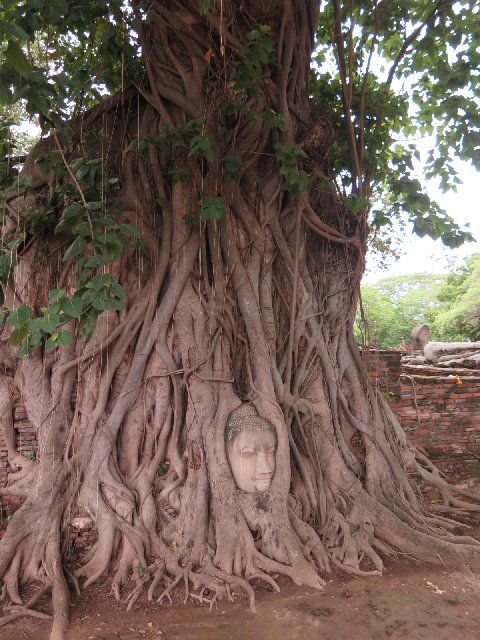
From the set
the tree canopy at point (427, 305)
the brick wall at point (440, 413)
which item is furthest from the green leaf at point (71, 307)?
the tree canopy at point (427, 305)

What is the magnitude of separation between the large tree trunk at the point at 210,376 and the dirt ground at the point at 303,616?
0.48 ft

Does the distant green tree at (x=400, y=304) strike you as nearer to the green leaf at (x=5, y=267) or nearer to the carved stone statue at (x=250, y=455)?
the carved stone statue at (x=250, y=455)

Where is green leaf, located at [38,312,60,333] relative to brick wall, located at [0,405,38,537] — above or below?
above

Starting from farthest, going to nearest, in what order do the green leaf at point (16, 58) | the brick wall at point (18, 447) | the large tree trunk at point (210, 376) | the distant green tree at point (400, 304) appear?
the distant green tree at point (400, 304)
the brick wall at point (18, 447)
the large tree trunk at point (210, 376)
the green leaf at point (16, 58)

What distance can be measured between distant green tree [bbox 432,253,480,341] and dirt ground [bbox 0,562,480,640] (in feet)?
35.6

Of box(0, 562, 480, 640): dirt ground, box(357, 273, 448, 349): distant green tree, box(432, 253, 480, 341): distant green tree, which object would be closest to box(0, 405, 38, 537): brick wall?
box(0, 562, 480, 640): dirt ground

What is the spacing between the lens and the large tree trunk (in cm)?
346

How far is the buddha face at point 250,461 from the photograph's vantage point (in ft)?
11.7

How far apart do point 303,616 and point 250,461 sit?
1.00m

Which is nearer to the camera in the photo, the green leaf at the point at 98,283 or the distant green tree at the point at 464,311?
the green leaf at the point at 98,283

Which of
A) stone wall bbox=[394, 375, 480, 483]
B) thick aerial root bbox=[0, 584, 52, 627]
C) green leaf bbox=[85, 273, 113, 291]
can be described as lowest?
thick aerial root bbox=[0, 584, 52, 627]

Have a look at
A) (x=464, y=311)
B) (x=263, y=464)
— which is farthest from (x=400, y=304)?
(x=263, y=464)

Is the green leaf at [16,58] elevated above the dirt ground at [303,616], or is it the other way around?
the green leaf at [16,58]

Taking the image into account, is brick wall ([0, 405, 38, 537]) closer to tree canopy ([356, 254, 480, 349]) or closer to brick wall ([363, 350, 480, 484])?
brick wall ([363, 350, 480, 484])
